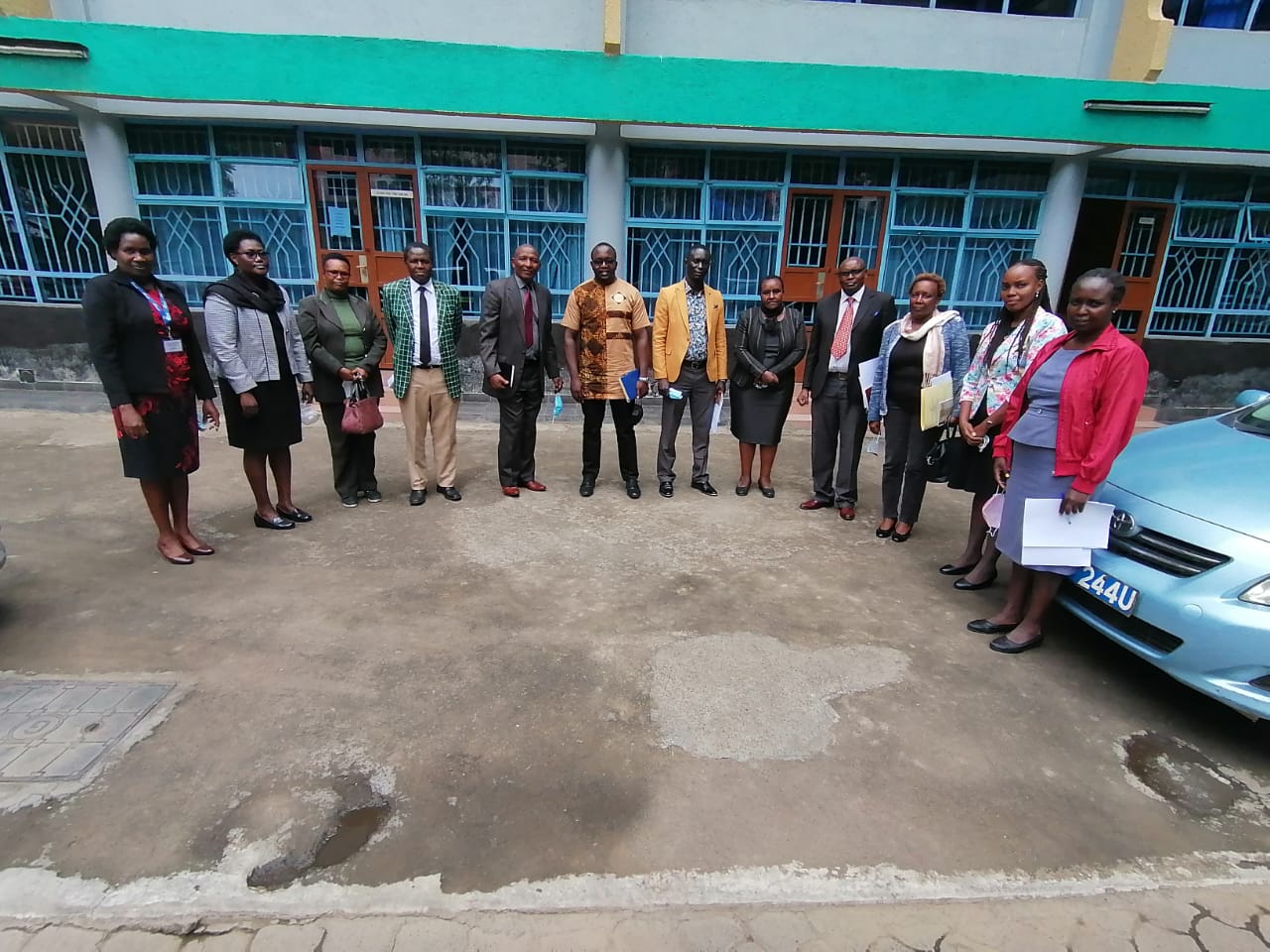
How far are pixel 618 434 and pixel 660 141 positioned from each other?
14.6ft

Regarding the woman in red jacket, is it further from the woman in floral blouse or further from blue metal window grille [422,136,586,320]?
blue metal window grille [422,136,586,320]

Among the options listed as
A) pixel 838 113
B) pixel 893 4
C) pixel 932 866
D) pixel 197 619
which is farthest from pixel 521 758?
pixel 893 4

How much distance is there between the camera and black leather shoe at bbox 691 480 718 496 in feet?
18.4

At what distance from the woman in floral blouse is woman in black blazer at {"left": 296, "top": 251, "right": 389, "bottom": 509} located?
376cm

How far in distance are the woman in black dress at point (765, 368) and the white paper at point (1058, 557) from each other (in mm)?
2382

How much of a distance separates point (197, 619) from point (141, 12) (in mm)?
7782

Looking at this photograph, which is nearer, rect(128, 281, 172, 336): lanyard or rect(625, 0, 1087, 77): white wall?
rect(128, 281, 172, 336): lanyard

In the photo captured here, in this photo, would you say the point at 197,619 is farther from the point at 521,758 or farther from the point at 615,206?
the point at 615,206

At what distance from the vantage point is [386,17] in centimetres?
771

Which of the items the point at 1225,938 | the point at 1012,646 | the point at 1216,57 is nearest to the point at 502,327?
the point at 1012,646

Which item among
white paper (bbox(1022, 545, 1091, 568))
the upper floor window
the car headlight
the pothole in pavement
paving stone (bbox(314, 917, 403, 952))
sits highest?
the upper floor window

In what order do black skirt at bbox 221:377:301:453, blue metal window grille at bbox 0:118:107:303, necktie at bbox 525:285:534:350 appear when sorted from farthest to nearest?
blue metal window grille at bbox 0:118:107:303 → necktie at bbox 525:285:534:350 → black skirt at bbox 221:377:301:453

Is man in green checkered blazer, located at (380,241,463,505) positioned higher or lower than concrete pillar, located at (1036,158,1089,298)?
lower

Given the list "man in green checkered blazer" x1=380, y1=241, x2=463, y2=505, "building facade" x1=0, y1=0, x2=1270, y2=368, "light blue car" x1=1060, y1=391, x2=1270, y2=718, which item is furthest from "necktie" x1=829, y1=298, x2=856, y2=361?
"building facade" x1=0, y1=0, x2=1270, y2=368
